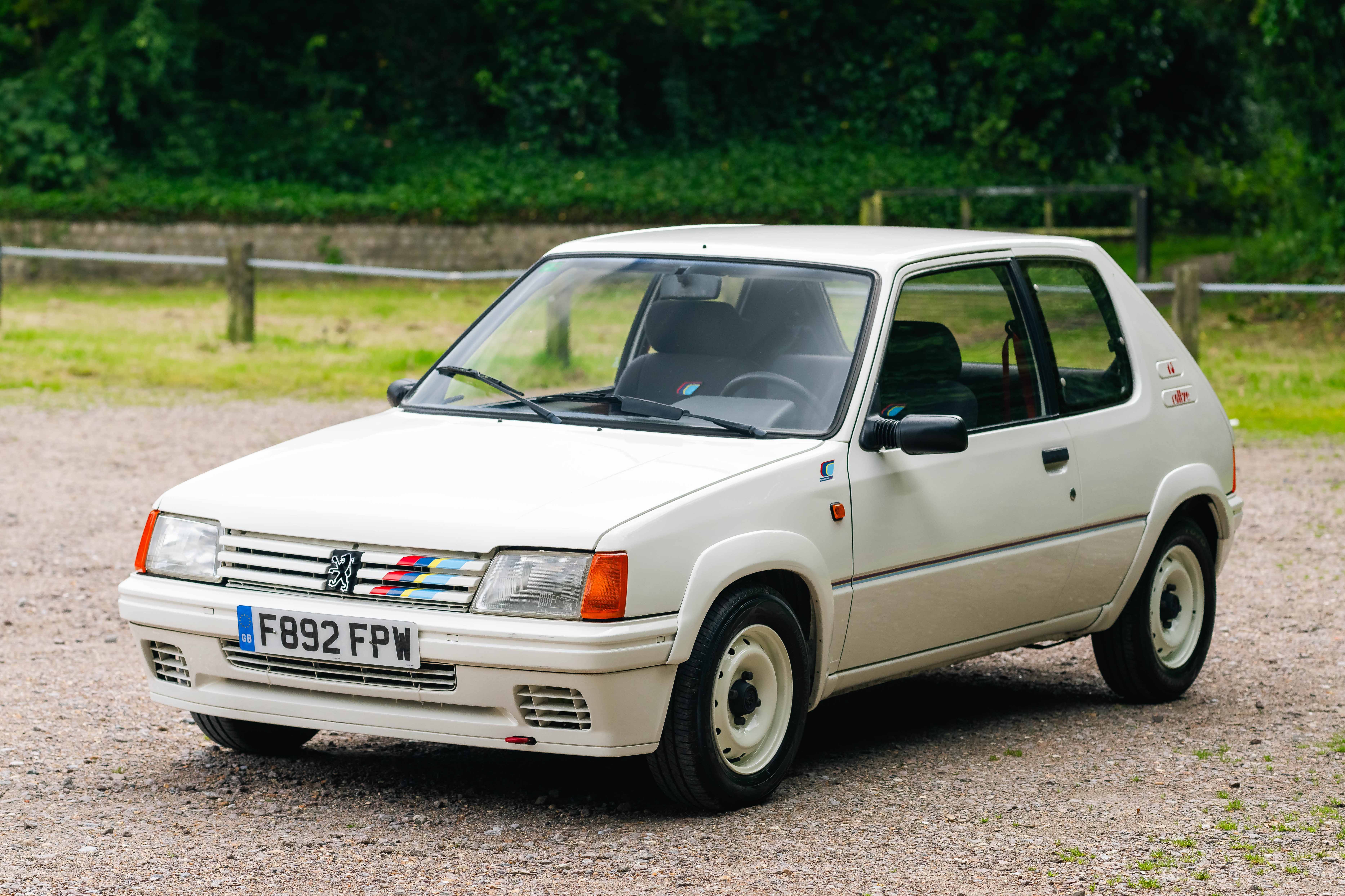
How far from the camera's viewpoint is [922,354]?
555cm

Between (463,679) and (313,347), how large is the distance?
15122mm

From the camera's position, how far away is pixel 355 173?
32719mm

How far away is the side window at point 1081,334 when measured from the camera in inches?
238

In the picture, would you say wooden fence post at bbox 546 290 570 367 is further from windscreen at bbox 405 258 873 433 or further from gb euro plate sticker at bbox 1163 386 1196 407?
gb euro plate sticker at bbox 1163 386 1196 407

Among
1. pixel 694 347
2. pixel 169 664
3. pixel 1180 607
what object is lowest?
pixel 1180 607

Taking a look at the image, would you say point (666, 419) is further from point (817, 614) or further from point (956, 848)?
point (956, 848)

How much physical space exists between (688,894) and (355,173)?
2995 centimetres

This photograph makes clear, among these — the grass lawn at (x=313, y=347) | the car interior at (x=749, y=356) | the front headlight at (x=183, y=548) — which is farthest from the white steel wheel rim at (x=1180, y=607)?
the grass lawn at (x=313, y=347)

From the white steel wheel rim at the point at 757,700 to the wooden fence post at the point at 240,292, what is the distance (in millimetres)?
14342

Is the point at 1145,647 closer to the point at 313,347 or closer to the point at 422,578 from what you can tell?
the point at 422,578

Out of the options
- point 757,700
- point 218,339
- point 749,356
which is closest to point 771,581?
point 757,700

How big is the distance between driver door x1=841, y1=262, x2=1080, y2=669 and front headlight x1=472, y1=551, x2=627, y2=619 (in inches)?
39.1

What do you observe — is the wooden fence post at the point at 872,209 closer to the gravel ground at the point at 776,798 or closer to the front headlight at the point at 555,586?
the gravel ground at the point at 776,798

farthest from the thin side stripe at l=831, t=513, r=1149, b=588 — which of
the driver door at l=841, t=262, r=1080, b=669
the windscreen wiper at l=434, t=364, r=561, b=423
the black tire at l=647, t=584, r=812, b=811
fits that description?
the windscreen wiper at l=434, t=364, r=561, b=423
